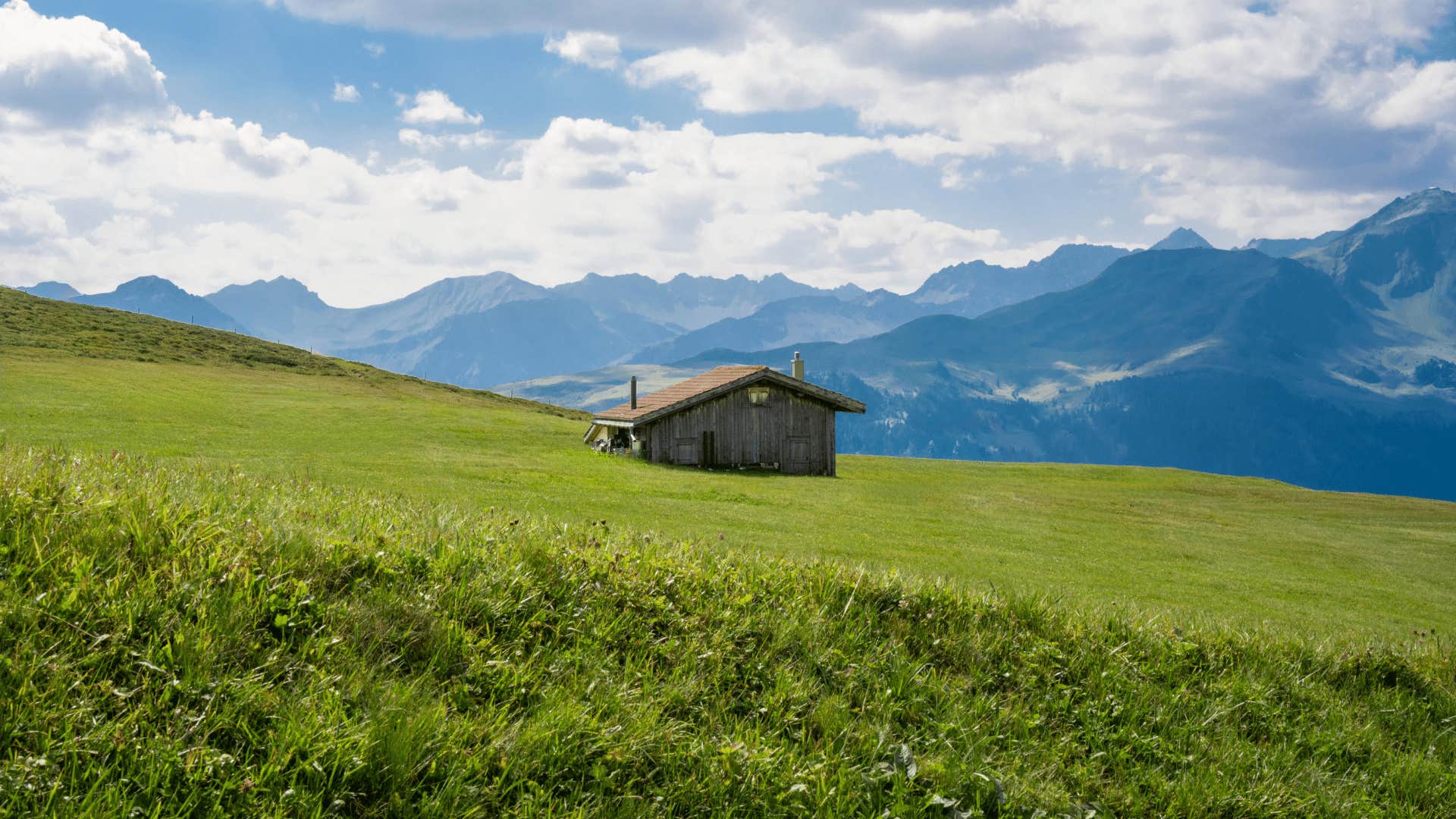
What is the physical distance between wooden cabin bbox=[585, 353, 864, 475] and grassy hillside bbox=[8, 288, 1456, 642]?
2.66 m

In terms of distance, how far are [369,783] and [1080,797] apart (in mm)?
4559

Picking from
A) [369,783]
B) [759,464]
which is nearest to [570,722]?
[369,783]

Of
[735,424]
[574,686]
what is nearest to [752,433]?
[735,424]

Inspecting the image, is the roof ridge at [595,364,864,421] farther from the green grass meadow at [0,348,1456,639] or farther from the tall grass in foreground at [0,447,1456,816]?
the tall grass in foreground at [0,447,1456,816]

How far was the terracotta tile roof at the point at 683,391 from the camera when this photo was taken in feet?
148

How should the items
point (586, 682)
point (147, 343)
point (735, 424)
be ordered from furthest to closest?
point (147, 343) → point (735, 424) → point (586, 682)

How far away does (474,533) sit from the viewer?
25.3 ft

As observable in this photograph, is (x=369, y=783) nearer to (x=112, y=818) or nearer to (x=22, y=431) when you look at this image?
(x=112, y=818)

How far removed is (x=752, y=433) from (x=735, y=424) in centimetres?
123

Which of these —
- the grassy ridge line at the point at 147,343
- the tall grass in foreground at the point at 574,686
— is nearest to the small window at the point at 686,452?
the tall grass in foreground at the point at 574,686

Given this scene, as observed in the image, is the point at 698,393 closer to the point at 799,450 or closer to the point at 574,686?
the point at 799,450

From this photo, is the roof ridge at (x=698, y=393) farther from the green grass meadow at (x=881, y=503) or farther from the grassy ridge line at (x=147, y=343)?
the grassy ridge line at (x=147, y=343)

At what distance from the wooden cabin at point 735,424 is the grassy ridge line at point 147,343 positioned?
45.5 metres

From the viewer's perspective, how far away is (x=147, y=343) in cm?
8988
